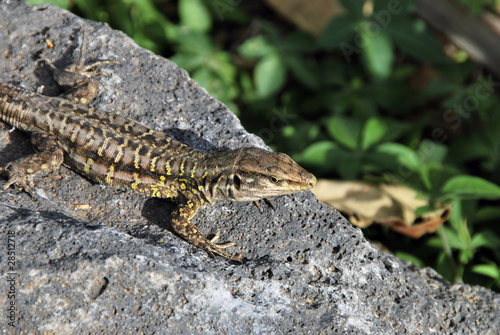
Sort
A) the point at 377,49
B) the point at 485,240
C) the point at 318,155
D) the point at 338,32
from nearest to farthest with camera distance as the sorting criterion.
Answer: the point at 485,240
the point at 318,155
the point at 338,32
the point at 377,49

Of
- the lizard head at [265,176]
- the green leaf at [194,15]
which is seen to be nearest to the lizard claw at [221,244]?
the lizard head at [265,176]

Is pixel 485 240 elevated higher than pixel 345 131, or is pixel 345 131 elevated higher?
pixel 345 131

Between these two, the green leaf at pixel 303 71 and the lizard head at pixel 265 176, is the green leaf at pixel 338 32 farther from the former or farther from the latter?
the lizard head at pixel 265 176

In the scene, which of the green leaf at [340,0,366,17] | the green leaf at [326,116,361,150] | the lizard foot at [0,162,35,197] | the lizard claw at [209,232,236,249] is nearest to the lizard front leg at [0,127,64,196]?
the lizard foot at [0,162,35,197]

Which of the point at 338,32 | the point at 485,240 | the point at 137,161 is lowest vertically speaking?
the point at 485,240

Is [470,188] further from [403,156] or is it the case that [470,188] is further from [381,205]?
[381,205]

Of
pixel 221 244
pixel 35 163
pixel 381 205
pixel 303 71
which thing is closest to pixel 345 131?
pixel 381 205

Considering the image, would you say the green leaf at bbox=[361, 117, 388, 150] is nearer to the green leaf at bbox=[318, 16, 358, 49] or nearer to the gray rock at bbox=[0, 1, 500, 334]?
the green leaf at bbox=[318, 16, 358, 49]
